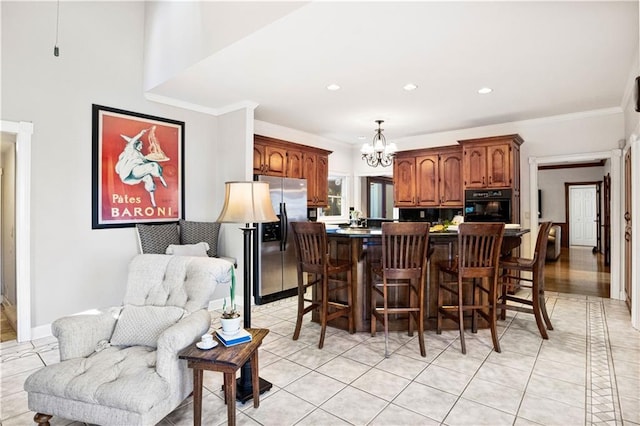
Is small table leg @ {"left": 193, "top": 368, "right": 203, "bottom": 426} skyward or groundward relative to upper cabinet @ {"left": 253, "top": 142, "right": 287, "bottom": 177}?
groundward

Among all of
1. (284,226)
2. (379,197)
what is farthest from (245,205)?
(379,197)

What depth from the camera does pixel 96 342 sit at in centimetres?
215

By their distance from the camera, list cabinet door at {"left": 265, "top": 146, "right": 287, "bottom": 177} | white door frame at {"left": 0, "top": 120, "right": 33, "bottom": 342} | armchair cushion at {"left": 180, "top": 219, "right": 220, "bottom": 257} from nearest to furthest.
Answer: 1. white door frame at {"left": 0, "top": 120, "right": 33, "bottom": 342}
2. armchair cushion at {"left": 180, "top": 219, "right": 220, "bottom": 257}
3. cabinet door at {"left": 265, "top": 146, "right": 287, "bottom": 177}

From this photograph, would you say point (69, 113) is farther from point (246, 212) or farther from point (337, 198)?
point (337, 198)

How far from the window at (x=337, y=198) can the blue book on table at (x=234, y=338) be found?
5.28m

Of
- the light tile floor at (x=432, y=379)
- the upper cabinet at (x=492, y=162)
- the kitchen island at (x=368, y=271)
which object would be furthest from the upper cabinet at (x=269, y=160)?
the upper cabinet at (x=492, y=162)

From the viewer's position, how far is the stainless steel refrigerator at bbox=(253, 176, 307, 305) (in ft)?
15.5

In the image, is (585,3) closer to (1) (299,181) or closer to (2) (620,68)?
(2) (620,68)

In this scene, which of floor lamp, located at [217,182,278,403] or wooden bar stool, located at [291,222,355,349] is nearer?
floor lamp, located at [217,182,278,403]

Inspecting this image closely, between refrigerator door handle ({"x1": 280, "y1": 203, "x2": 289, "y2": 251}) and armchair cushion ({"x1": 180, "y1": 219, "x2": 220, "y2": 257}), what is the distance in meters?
0.90

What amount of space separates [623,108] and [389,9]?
432cm

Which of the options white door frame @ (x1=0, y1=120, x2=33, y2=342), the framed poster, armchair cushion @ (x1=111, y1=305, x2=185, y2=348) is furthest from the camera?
the framed poster

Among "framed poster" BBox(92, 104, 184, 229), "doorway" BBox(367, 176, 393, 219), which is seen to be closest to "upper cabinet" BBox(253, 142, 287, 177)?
"framed poster" BBox(92, 104, 184, 229)

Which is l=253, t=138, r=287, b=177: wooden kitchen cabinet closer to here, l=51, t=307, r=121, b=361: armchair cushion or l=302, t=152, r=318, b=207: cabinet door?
l=302, t=152, r=318, b=207: cabinet door
